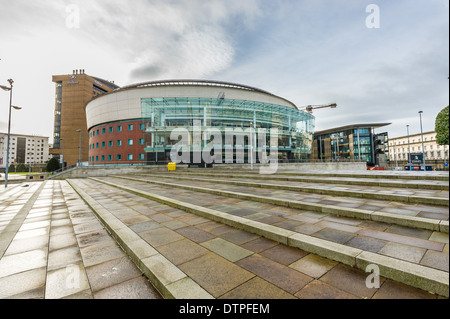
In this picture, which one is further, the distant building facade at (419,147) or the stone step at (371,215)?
the distant building facade at (419,147)

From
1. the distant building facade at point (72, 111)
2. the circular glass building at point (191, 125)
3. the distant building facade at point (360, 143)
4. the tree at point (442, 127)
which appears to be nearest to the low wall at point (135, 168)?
the circular glass building at point (191, 125)

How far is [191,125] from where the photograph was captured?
3891cm

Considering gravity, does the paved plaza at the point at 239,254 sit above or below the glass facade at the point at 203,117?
below

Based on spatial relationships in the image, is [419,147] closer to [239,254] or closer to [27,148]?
[239,254]

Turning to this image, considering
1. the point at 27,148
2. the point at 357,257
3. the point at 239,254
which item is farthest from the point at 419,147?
the point at 27,148

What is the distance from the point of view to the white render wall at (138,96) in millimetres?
Answer: 42469

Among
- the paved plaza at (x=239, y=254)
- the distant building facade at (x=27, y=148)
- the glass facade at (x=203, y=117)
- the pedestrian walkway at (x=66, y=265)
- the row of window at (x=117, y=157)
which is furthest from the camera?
the distant building facade at (x=27, y=148)

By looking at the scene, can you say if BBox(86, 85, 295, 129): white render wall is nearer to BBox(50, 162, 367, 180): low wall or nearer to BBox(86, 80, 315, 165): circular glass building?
BBox(86, 80, 315, 165): circular glass building

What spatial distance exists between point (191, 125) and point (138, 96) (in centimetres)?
1538

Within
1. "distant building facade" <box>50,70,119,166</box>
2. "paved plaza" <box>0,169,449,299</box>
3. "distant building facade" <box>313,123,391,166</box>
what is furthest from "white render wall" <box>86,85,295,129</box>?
"distant building facade" <box>313,123,391,166</box>

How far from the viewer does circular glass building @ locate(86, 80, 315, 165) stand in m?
36.7

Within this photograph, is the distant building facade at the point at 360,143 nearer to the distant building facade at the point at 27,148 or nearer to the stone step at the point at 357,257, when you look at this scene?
the stone step at the point at 357,257

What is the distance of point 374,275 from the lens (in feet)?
7.41

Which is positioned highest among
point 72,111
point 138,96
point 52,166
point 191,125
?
point 72,111
